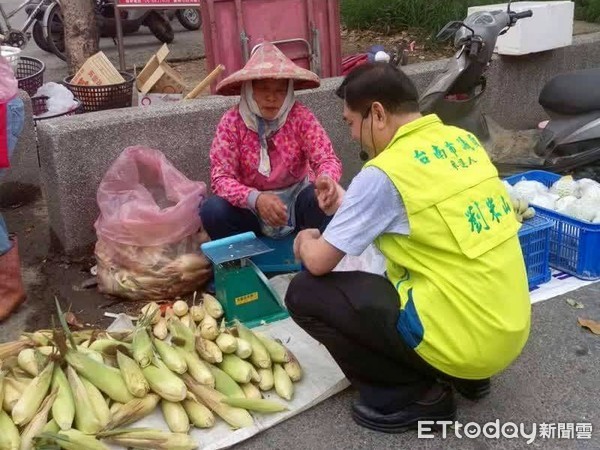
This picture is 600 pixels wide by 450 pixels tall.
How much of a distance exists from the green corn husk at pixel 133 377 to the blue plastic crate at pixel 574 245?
2.22m

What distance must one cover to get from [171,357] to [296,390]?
1.71 feet

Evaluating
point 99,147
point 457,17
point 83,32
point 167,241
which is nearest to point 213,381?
point 167,241

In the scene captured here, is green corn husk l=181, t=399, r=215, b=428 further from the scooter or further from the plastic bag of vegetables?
the scooter

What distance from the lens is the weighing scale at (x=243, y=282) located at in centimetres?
347

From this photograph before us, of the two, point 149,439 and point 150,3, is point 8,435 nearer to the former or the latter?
point 149,439

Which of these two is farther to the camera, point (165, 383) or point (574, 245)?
point (574, 245)

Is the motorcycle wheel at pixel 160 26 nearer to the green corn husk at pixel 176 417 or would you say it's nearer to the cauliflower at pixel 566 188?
the cauliflower at pixel 566 188

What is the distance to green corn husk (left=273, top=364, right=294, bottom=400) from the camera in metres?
2.93

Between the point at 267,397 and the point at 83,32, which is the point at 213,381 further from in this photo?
the point at 83,32

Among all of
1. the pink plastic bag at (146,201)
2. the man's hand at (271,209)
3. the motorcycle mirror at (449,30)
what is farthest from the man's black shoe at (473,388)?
the motorcycle mirror at (449,30)

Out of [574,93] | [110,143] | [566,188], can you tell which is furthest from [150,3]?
[566,188]

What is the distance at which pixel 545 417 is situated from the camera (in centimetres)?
286

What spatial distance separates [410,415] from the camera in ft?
9.09

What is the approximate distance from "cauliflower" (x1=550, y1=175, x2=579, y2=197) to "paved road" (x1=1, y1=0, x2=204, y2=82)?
5335 millimetres
